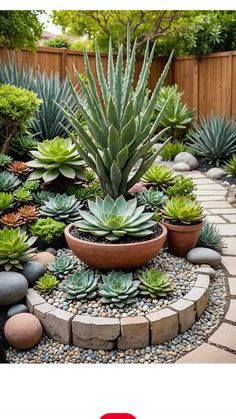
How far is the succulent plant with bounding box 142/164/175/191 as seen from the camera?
253 centimetres

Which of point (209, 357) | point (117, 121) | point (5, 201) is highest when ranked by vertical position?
point (117, 121)

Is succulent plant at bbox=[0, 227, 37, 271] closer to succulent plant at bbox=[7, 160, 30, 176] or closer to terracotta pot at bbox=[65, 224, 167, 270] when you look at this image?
terracotta pot at bbox=[65, 224, 167, 270]

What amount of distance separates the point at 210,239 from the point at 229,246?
0.15 metres

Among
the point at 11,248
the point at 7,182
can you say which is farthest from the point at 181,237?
the point at 7,182

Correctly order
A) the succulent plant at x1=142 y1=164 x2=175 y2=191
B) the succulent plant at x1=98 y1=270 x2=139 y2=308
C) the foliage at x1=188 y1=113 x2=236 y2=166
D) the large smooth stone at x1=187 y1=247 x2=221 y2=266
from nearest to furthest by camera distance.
Result: the succulent plant at x1=98 y1=270 x2=139 y2=308, the large smooth stone at x1=187 y1=247 x2=221 y2=266, the succulent plant at x1=142 y1=164 x2=175 y2=191, the foliage at x1=188 y1=113 x2=236 y2=166

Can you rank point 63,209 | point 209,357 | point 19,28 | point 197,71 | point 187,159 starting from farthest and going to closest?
point 187,159
point 197,71
point 19,28
point 63,209
point 209,357

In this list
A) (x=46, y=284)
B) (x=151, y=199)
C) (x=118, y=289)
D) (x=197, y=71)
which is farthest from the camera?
(x=197, y=71)

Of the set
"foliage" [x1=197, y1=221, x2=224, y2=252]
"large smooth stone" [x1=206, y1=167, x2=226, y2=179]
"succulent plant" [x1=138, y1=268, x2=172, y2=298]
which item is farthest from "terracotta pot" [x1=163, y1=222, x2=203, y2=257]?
"large smooth stone" [x1=206, y1=167, x2=226, y2=179]

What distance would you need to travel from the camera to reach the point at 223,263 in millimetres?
2191

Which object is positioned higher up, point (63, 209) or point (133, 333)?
point (63, 209)

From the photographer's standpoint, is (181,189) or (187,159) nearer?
(181,189)

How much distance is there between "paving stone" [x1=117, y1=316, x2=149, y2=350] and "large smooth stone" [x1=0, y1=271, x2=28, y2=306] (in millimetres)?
398

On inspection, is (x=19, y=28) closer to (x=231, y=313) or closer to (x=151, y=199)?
(x=151, y=199)
